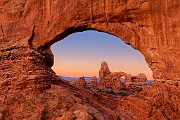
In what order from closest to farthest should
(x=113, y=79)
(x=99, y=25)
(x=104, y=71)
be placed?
(x=99, y=25) < (x=113, y=79) < (x=104, y=71)

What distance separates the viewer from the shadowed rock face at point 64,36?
53.6ft

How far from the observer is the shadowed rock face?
16.3 metres

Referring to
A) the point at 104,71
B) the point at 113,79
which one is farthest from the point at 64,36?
the point at 104,71

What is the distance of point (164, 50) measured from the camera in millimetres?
19281

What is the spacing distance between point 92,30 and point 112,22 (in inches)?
73.2

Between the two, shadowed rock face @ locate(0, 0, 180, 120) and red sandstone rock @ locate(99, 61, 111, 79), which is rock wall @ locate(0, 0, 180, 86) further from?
red sandstone rock @ locate(99, 61, 111, 79)

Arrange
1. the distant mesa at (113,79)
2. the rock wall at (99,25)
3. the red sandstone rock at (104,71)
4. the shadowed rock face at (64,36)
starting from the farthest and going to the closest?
the red sandstone rock at (104,71) < the distant mesa at (113,79) < the rock wall at (99,25) < the shadowed rock face at (64,36)

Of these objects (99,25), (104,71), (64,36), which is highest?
(99,25)

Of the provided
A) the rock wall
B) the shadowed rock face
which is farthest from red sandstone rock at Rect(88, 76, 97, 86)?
the rock wall

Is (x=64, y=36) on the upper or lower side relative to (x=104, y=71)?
upper

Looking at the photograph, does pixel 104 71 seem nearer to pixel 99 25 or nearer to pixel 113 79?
pixel 113 79

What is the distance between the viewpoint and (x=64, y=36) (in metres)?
22.3

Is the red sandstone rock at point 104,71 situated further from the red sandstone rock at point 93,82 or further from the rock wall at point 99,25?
the rock wall at point 99,25

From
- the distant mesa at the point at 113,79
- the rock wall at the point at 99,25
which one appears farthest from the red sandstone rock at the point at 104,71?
the rock wall at the point at 99,25
